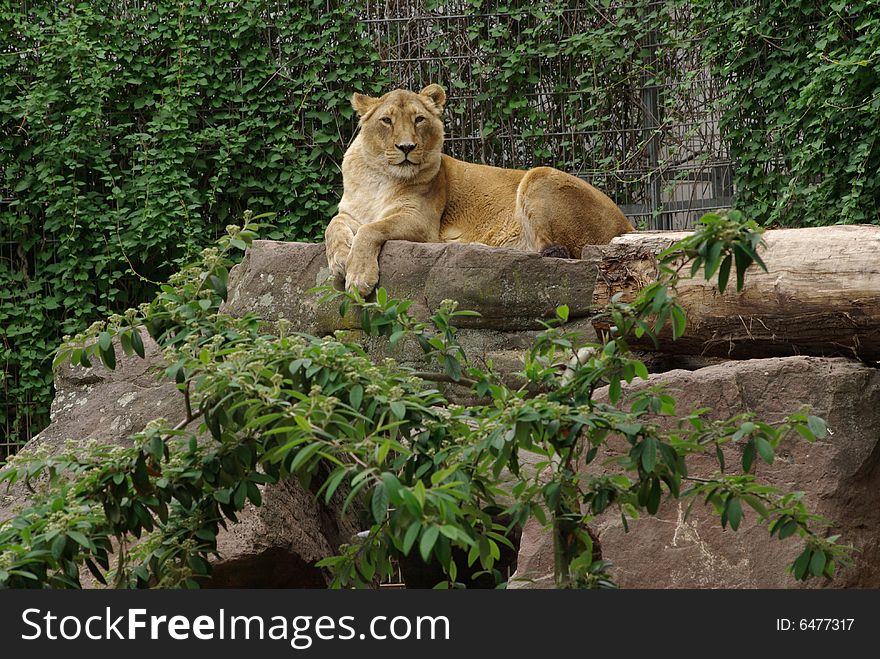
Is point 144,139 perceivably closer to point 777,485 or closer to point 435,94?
point 435,94

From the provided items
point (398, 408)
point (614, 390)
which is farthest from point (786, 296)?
point (398, 408)

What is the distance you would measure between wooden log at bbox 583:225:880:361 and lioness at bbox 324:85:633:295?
1.60 meters

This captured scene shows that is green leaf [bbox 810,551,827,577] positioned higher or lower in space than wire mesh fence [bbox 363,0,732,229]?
lower

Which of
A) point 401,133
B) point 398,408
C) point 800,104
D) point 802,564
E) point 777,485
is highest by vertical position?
point 800,104

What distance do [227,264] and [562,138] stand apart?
19.9 ft

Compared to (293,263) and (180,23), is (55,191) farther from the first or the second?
(293,263)

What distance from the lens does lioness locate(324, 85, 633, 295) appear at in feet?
21.2

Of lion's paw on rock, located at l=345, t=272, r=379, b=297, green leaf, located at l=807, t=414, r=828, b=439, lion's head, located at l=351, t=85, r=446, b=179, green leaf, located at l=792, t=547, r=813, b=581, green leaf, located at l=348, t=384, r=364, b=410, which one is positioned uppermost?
lion's head, located at l=351, t=85, r=446, b=179

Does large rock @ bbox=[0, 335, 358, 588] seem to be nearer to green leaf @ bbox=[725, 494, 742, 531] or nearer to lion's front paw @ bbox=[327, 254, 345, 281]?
lion's front paw @ bbox=[327, 254, 345, 281]

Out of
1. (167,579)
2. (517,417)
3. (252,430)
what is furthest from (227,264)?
(517,417)

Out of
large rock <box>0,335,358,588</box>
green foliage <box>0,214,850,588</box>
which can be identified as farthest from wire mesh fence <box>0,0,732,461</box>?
green foliage <box>0,214,850,588</box>

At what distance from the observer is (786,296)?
4.41 meters

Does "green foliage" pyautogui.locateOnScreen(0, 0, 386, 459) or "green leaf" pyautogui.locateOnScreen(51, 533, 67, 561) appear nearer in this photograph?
"green leaf" pyautogui.locateOnScreen(51, 533, 67, 561)

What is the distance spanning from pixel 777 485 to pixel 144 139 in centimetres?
641
